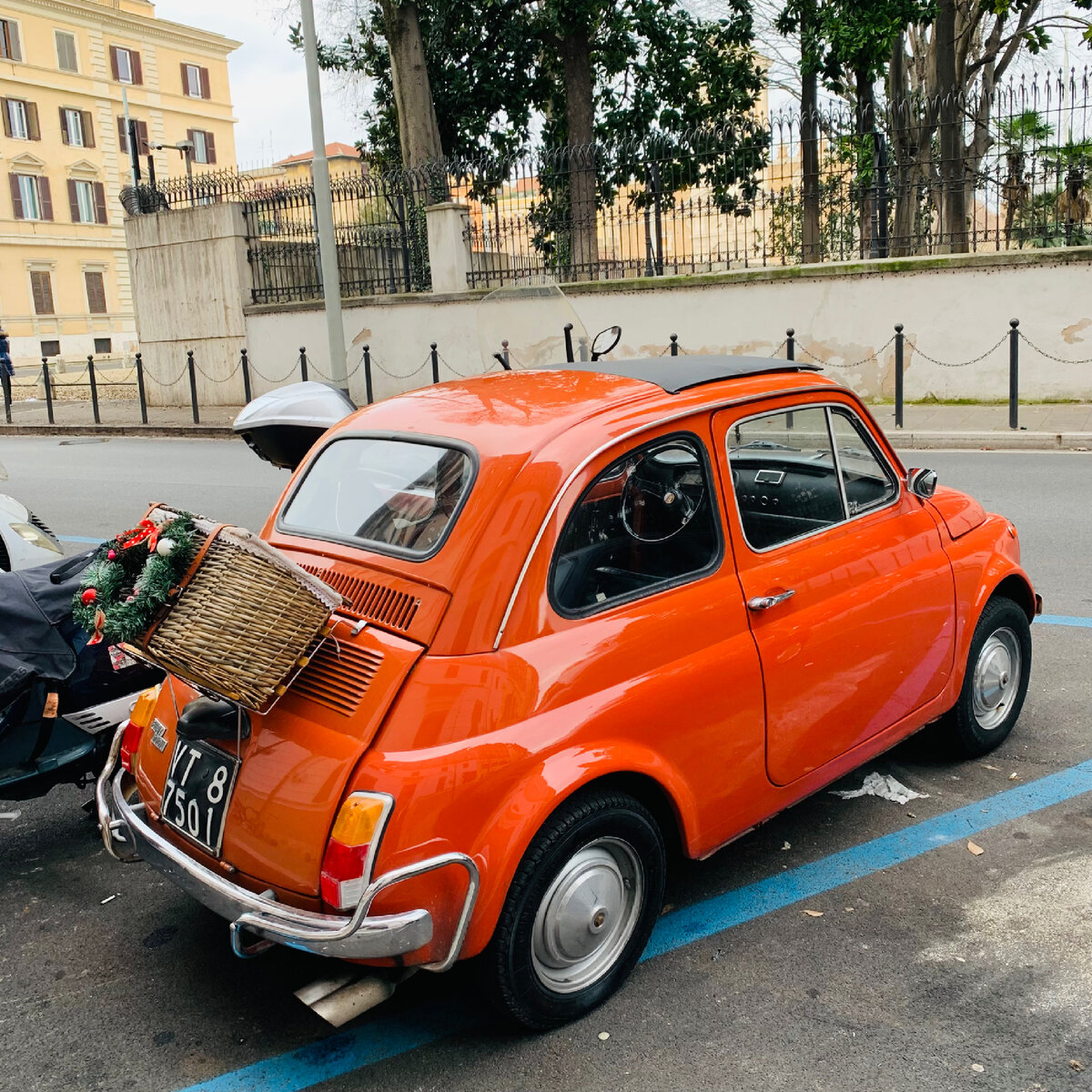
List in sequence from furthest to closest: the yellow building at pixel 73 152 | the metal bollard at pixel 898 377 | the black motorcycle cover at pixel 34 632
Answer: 1. the yellow building at pixel 73 152
2. the metal bollard at pixel 898 377
3. the black motorcycle cover at pixel 34 632

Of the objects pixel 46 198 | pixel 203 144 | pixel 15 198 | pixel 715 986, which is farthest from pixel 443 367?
pixel 203 144

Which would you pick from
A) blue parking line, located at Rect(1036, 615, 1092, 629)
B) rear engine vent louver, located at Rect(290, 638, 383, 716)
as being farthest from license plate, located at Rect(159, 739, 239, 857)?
blue parking line, located at Rect(1036, 615, 1092, 629)

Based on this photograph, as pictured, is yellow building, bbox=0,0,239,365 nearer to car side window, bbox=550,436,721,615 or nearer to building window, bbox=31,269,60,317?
building window, bbox=31,269,60,317

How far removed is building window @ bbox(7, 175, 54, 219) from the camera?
178 feet

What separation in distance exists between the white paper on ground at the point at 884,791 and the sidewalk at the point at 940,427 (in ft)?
29.1

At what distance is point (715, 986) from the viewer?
3053 millimetres

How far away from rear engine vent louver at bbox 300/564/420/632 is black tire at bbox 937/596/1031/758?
2.32 m

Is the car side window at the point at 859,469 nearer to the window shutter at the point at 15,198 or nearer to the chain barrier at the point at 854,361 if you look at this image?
the chain barrier at the point at 854,361

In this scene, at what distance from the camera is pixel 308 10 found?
578 inches

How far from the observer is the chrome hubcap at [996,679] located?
431 centimetres

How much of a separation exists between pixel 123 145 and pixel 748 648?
6517 cm

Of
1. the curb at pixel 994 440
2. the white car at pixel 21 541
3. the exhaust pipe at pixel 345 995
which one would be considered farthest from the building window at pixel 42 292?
the exhaust pipe at pixel 345 995

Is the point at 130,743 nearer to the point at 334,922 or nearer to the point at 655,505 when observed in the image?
the point at 334,922

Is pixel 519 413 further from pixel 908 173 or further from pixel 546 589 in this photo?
pixel 908 173
